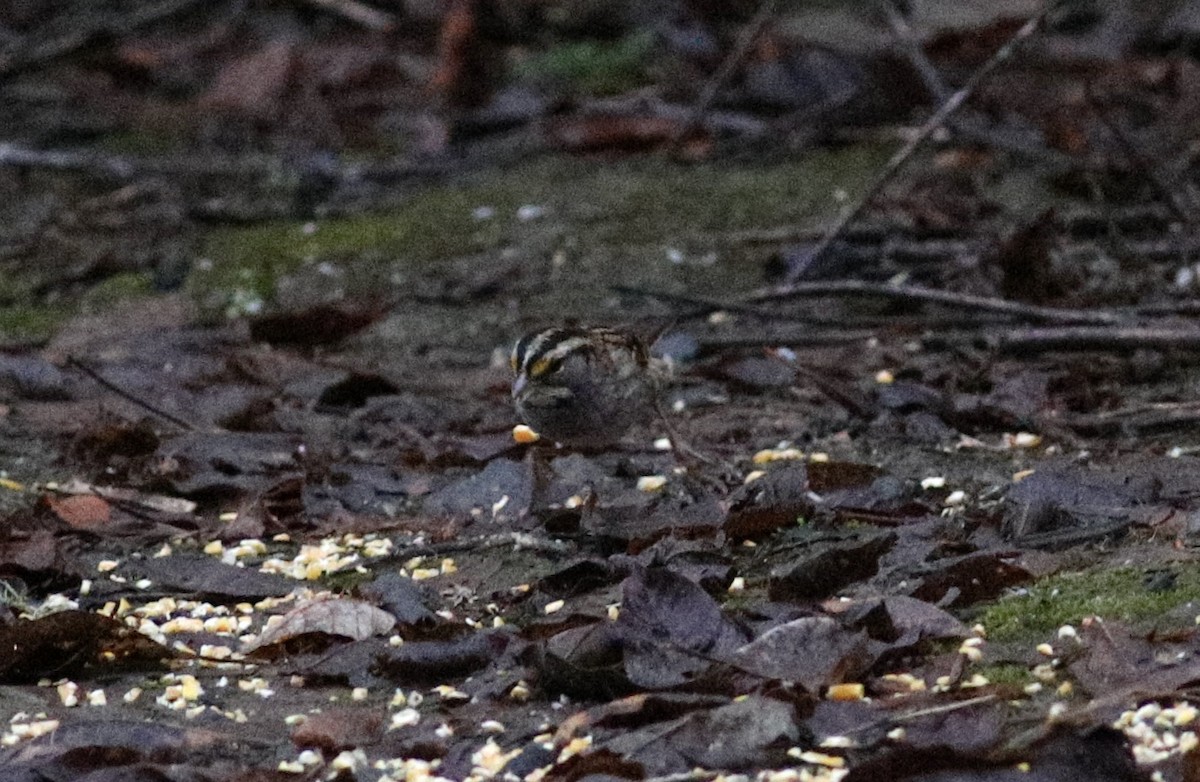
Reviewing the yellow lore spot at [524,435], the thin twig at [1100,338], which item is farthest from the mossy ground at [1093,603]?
the yellow lore spot at [524,435]

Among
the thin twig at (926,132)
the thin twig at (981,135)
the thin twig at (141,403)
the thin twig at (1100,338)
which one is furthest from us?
the thin twig at (981,135)

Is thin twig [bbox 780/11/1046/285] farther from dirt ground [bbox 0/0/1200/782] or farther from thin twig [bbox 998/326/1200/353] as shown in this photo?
thin twig [bbox 998/326/1200/353]

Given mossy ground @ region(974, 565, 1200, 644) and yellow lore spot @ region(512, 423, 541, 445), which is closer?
mossy ground @ region(974, 565, 1200, 644)

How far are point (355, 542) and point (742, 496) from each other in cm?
87

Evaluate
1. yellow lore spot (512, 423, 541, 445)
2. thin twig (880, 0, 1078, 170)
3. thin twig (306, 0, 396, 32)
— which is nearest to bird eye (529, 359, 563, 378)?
yellow lore spot (512, 423, 541, 445)

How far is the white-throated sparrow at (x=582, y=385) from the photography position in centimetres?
493

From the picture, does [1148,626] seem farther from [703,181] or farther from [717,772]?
[703,181]

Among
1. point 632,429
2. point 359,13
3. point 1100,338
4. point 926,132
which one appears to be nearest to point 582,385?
point 632,429

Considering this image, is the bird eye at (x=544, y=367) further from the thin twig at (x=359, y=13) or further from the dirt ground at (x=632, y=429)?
the thin twig at (x=359, y=13)

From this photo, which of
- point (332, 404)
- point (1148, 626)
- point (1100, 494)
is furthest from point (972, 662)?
point (332, 404)

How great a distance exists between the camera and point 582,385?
4.93 m

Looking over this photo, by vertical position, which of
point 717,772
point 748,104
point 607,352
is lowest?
point 717,772

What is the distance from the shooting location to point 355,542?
187 inches

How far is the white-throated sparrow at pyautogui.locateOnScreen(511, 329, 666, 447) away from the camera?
16.2ft
